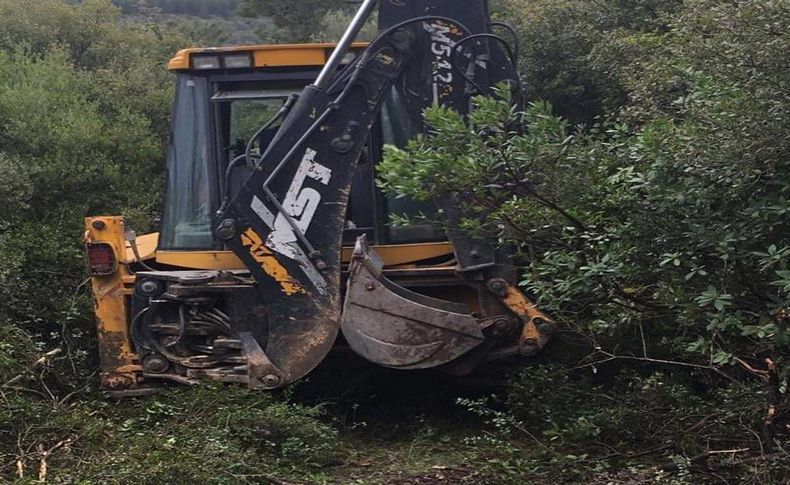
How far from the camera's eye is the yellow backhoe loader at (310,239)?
6.51m

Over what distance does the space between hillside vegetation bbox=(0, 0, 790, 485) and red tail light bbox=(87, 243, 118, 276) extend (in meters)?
0.61

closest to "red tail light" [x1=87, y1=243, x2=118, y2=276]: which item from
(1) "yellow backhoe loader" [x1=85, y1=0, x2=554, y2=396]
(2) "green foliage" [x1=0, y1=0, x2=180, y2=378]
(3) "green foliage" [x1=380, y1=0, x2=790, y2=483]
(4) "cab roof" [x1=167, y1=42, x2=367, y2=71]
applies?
(1) "yellow backhoe loader" [x1=85, y1=0, x2=554, y2=396]

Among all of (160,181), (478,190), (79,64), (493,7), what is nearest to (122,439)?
(478,190)

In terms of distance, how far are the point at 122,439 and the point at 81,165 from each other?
667 centimetres

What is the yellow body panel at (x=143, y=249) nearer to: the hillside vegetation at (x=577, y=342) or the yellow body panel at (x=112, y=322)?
the yellow body panel at (x=112, y=322)

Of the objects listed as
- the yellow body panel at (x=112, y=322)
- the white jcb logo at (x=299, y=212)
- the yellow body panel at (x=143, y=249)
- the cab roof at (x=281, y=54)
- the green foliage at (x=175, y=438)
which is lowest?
the green foliage at (x=175, y=438)

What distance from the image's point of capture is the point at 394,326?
20.9 ft

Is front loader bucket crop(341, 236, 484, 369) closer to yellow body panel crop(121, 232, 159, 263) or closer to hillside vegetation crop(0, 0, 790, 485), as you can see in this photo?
hillside vegetation crop(0, 0, 790, 485)

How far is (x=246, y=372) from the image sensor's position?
6625 mm

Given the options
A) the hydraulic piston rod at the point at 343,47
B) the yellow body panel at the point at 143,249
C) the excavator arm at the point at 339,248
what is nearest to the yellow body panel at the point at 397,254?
the excavator arm at the point at 339,248

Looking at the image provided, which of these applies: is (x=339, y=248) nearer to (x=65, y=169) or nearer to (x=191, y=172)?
(x=191, y=172)

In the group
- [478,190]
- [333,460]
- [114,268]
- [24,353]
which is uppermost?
[478,190]

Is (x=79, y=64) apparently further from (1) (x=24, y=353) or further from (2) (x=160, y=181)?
(1) (x=24, y=353)

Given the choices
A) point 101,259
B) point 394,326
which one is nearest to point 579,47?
point 394,326
